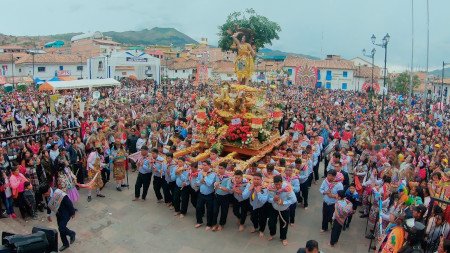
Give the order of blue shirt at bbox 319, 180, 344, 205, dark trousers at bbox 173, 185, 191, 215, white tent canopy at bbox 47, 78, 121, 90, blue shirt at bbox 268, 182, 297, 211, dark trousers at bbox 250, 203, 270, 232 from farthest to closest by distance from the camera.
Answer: white tent canopy at bbox 47, 78, 121, 90
dark trousers at bbox 173, 185, 191, 215
dark trousers at bbox 250, 203, 270, 232
blue shirt at bbox 319, 180, 344, 205
blue shirt at bbox 268, 182, 297, 211

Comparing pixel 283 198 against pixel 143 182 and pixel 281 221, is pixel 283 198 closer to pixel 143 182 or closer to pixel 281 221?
pixel 281 221

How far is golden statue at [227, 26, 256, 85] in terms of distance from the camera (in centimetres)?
1125

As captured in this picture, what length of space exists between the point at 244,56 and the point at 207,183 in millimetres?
5010

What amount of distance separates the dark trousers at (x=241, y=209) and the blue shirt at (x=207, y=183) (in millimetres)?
700

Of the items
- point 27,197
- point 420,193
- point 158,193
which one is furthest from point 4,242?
point 420,193

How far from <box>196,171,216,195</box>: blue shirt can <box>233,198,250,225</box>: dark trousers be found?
2.30ft

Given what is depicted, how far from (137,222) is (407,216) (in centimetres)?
565

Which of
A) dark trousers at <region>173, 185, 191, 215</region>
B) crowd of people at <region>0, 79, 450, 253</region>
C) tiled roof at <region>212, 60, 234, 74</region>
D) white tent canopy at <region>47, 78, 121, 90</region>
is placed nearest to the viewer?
crowd of people at <region>0, 79, 450, 253</region>

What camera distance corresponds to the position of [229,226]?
834 cm

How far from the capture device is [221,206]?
8.00 metres

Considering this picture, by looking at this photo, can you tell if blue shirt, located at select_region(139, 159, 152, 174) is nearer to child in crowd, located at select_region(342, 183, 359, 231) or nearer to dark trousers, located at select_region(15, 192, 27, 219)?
dark trousers, located at select_region(15, 192, 27, 219)

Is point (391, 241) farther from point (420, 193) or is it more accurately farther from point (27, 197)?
point (27, 197)

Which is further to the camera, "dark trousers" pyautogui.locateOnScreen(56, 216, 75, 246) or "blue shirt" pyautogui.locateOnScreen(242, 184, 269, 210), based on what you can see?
"blue shirt" pyautogui.locateOnScreen(242, 184, 269, 210)

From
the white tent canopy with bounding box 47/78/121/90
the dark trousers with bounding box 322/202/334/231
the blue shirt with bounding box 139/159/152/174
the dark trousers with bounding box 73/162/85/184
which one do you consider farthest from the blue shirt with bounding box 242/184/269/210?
the white tent canopy with bounding box 47/78/121/90
